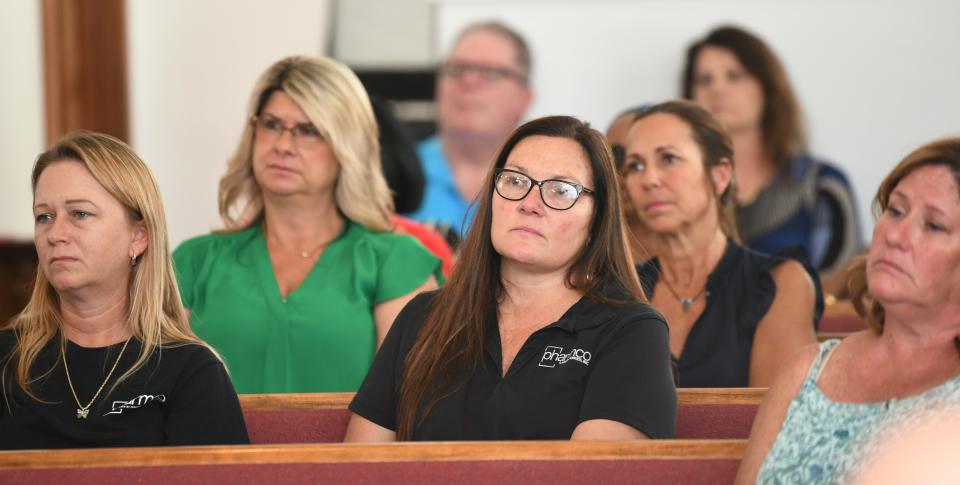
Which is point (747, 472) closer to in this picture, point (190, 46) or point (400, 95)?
point (400, 95)

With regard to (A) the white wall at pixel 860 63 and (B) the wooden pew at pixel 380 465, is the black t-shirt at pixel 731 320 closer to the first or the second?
(B) the wooden pew at pixel 380 465

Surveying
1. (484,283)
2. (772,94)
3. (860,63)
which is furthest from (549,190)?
(860,63)

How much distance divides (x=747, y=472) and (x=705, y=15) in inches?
147

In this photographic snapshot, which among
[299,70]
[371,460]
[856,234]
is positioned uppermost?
[299,70]

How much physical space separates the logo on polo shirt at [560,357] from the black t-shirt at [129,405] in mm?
542

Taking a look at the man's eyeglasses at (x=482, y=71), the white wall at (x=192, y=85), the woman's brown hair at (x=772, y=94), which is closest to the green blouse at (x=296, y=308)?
the woman's brown hair at (x=772, y=94)

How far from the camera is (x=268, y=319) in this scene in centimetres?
314

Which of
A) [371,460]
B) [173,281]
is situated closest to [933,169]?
[371,460]

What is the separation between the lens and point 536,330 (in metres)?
2.45

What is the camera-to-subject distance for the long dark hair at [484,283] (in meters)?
2.43

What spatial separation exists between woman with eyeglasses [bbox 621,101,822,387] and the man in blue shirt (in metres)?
2.18

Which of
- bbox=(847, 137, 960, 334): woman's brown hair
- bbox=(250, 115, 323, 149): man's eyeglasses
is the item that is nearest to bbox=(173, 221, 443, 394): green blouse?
bbox=(250, 115, 323, 149): man's eyeglasses

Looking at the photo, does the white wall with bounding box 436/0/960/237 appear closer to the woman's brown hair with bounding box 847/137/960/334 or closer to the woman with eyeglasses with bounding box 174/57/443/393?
the woman with eyeglasses with bounding box 174/57/443/393

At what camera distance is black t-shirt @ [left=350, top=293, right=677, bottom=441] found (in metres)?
2.29
